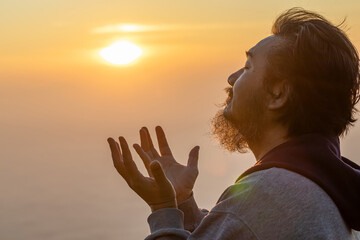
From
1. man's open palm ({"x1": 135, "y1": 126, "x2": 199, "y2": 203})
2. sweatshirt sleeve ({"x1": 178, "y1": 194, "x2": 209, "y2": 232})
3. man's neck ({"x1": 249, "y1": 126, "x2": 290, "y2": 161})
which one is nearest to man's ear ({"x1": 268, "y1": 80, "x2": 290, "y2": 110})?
man's neck ({"x1": 249, "y1": 126, "x2": 290, "y2": 161})

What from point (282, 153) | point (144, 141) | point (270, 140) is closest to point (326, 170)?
point (282, 153)

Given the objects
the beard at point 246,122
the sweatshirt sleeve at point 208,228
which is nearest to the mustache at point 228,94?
the beard at point 246,122

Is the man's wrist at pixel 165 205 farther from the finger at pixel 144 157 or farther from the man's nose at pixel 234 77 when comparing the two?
the man's nose at pixel 234 77

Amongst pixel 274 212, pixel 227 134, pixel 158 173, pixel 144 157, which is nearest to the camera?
pixel 274 212

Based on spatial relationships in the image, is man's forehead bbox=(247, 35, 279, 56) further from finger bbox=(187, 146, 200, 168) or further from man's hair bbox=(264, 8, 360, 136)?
finger bbox=(187, 146, 200, 168)

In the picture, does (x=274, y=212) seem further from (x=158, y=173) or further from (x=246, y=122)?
(x=246, y=122)

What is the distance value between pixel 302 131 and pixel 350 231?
0.69 m

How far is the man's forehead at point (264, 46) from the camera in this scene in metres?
4.36

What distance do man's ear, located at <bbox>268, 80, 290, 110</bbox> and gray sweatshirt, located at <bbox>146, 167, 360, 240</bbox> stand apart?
26.9 inches

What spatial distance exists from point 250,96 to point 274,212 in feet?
3.49

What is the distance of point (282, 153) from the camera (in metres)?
3.72

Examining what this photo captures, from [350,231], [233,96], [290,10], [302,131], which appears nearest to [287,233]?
[350,231]

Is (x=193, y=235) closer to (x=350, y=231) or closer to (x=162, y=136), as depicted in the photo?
(x=350, y=231)

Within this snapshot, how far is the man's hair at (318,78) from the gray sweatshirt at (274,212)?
609 mm
